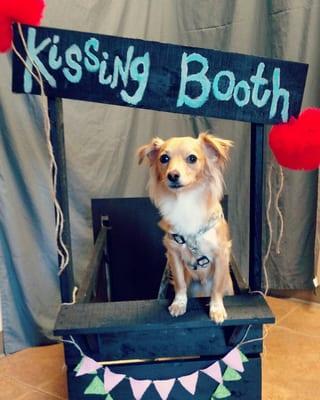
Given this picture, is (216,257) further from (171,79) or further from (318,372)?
(318,372)

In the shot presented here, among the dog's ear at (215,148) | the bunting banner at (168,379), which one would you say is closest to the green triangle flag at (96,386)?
the bunting banner at (168,379)

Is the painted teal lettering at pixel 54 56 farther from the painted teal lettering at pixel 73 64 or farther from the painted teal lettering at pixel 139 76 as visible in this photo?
the painted teal lettering at pixel 139 76

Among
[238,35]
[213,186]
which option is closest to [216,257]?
[213,186]

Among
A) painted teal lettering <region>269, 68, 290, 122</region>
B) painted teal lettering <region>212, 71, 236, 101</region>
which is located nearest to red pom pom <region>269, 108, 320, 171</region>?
painted teal lettering <region>269, 68, 290, 122</region>

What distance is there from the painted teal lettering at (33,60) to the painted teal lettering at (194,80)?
271 millimetres

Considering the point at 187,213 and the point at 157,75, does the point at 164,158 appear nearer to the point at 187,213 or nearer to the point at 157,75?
the point at 187,213

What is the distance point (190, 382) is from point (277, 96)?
701 mm

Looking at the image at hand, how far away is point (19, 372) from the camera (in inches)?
63.0

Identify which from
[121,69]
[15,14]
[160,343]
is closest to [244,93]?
[121,69]

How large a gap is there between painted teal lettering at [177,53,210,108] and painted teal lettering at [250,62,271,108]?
0.33ft

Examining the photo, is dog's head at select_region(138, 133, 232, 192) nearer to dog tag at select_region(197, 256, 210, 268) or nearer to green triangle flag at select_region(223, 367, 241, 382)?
dog tag at select_region(197, 256, 210, 268)

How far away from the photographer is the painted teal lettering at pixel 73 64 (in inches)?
37.0

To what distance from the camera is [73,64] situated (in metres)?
0.95

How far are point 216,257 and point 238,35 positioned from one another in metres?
1.09
